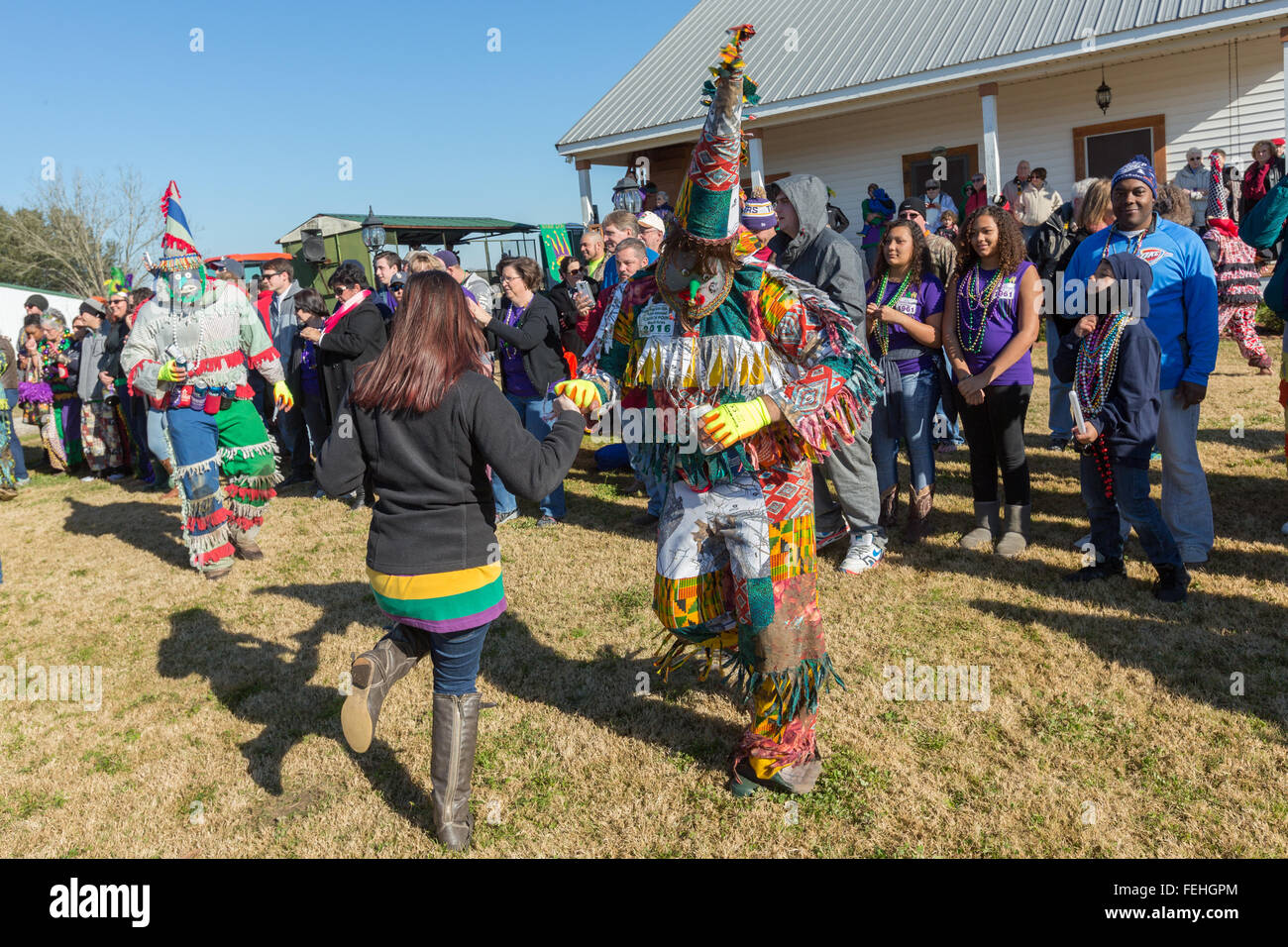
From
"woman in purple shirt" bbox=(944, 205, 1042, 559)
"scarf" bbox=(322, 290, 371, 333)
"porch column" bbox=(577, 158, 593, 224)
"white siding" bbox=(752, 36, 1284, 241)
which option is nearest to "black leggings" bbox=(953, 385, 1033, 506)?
"woman in purple shirt" bbox=(944, 205, 1042, 559)

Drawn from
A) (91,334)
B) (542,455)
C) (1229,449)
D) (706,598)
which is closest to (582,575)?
(706,598)

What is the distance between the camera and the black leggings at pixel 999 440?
5.30 metres

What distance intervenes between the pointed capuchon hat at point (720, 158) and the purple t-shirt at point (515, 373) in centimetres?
415

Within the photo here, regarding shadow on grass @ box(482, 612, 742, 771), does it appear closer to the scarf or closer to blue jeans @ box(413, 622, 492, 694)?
blue jeans @ box(413, 622, 492, 694)

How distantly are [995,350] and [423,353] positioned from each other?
376 cm

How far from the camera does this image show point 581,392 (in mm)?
3035

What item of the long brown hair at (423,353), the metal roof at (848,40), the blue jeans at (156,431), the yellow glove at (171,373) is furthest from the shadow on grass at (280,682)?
the metal roof at (848,40)

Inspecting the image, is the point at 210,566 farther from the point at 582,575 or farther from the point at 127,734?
the point at 582,575

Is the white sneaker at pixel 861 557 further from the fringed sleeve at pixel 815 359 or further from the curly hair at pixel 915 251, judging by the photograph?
the fringed sleeve at pixel 815 359

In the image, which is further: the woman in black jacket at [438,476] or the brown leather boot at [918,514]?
the brown leather boot at [918,514]

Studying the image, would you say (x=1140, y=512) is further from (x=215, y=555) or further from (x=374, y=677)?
(x=215, y=555)

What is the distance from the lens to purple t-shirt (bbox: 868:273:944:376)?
18.2 ft

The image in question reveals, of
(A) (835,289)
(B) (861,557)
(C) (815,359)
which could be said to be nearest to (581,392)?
(C) (815,359)

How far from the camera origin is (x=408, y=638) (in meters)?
3.13
